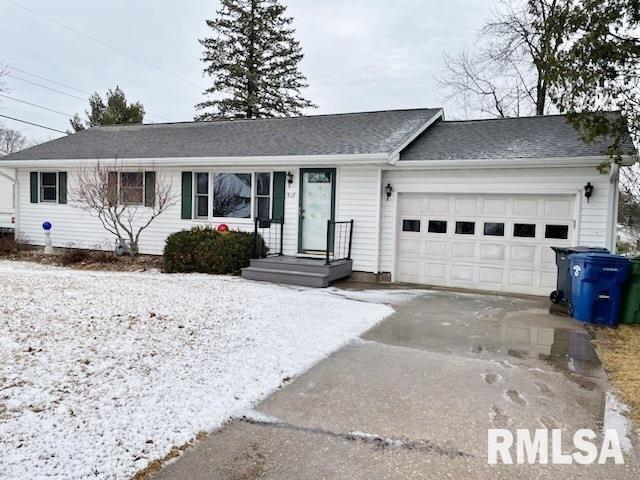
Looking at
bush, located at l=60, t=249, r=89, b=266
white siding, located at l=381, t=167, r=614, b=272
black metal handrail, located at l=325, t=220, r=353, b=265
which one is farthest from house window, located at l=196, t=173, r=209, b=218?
white siding, located at l=381, t=167, r=614, b=272

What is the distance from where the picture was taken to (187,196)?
12.1 meters

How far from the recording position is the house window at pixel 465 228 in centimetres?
959

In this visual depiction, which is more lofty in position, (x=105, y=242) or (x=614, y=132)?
(x=614, y=132)

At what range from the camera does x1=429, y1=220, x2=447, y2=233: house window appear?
985cm

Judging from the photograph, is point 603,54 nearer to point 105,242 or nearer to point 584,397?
point 584,397

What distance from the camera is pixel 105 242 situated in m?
13.1

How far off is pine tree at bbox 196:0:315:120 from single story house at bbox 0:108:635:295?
556 inches

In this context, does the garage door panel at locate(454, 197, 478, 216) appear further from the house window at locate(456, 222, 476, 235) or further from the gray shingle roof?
the gray shingle roof

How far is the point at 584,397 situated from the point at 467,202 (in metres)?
6.00

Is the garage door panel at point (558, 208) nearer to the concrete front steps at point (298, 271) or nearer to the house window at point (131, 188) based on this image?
the concrete front steps at point (298, 271)

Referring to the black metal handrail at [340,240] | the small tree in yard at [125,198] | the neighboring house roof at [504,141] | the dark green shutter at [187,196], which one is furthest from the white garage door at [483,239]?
the small tree in yard at [125,198]

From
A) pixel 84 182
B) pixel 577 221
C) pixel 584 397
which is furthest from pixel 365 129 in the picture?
pixel 584 397

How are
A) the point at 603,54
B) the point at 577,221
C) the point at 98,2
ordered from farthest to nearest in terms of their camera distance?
1. the point at 98,2
2. the point at 577,221
3. the point at 603,54

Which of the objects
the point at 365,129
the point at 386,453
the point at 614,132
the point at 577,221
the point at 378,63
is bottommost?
the point at 386,453
